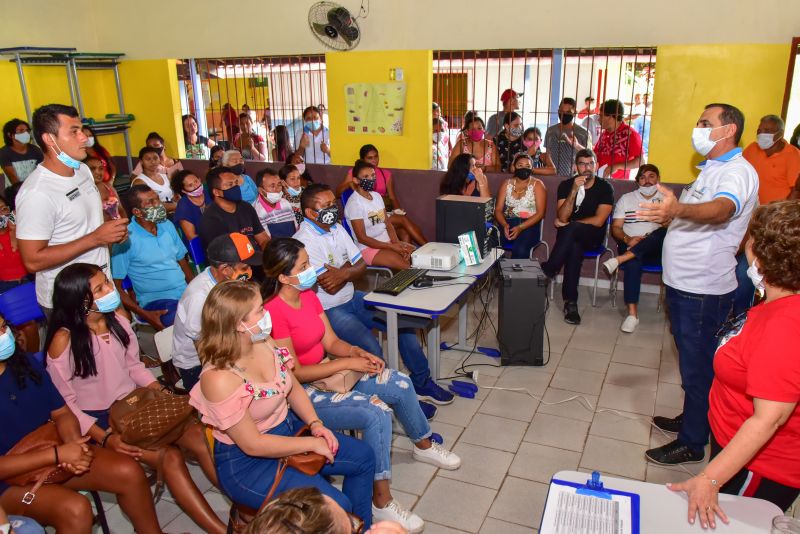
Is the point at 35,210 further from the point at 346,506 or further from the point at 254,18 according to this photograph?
the point at 254,18

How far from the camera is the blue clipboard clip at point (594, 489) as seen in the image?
70.3 inches

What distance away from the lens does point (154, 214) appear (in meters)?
4.14

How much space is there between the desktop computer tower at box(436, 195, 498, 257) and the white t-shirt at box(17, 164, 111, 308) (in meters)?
2.28

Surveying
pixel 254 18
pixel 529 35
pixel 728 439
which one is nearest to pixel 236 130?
pixel 254 18

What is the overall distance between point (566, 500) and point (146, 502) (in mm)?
1727

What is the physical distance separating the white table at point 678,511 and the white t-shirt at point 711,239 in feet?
4.77

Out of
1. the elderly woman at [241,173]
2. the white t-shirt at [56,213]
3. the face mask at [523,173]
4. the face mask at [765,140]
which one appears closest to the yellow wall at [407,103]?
the elderly woman at [241,173]

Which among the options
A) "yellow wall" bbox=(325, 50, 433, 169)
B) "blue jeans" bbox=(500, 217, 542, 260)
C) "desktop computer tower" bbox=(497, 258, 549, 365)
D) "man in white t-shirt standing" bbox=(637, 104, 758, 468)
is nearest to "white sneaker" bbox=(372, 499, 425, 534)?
"man in white t-shirt standing" bbox=(637, 104, 758, 468)

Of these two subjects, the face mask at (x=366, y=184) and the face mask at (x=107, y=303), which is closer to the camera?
the face mask at (x=107, y=303)

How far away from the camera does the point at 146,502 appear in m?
2.53

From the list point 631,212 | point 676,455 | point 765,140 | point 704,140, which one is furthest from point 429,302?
point 765,140

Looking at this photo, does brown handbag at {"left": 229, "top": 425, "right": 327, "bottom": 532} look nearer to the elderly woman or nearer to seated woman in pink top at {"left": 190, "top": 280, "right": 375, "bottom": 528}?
seated woman in pink top at {"left": 190, "top": 280, "right": 375, "bottom": 528}

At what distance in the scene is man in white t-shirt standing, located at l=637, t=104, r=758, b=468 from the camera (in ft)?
9.44

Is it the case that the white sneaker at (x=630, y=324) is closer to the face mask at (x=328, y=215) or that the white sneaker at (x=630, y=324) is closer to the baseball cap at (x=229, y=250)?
the face mask at (x=328, y=215)
